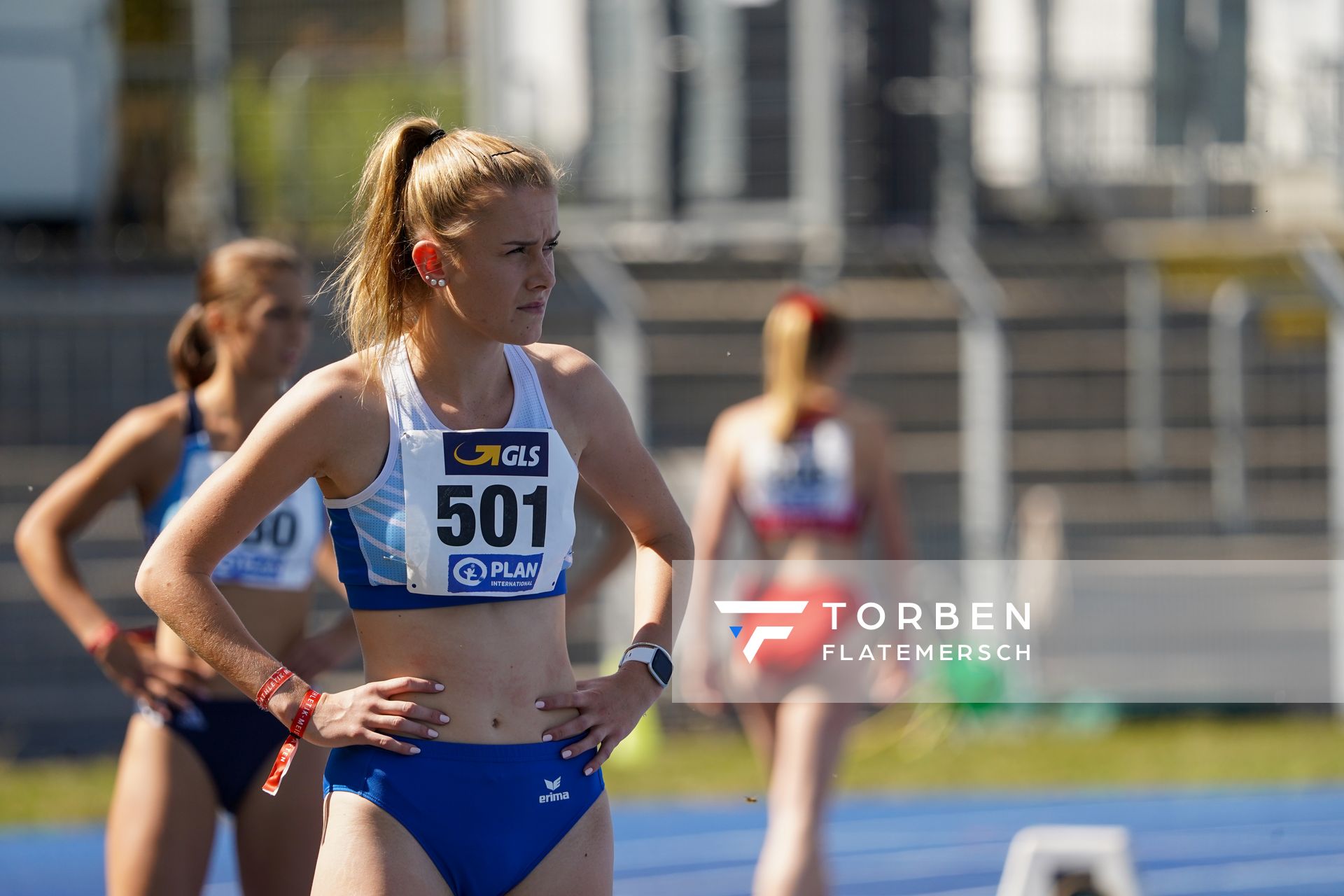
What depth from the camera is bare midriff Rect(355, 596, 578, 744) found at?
2.84m

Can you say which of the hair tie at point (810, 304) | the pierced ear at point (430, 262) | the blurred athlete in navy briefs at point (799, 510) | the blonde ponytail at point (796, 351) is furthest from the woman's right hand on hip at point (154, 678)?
the hair tie at point (810, 304)

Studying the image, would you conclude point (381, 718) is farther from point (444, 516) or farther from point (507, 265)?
point (507, 265)

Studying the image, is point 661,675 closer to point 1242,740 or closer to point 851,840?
point 851,840

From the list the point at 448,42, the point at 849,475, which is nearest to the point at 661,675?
the point at 849,475

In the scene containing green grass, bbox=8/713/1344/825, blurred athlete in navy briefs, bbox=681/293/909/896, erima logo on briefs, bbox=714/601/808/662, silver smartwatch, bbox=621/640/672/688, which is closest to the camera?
silver smartwatch, bbox=621/640/672/688

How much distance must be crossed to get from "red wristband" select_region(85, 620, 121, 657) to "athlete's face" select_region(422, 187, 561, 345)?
1724 millimetres

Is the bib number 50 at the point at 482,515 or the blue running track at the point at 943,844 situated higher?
the bib number 50 at the point at 482,515

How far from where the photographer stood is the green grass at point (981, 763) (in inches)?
343

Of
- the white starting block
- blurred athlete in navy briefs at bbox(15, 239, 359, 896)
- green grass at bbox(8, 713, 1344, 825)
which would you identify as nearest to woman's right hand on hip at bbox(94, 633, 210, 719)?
blurred athlete in navy briefs at bbox(15, 239, 359, 896)

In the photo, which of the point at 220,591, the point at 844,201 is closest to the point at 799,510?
the point at 220,591

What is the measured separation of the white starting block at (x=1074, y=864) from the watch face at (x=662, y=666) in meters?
1.29

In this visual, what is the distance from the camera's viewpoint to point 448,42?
63.6 ft

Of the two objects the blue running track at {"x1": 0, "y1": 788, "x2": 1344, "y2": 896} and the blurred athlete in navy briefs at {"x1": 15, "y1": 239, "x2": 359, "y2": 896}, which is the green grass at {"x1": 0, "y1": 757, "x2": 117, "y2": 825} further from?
the blurred athlete in navy briefs at {"x1": 15, "y1": 239, "x2": 359, "y2": 896}

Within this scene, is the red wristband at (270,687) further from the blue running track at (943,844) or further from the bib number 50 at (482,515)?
the blue running track at (943,844)
